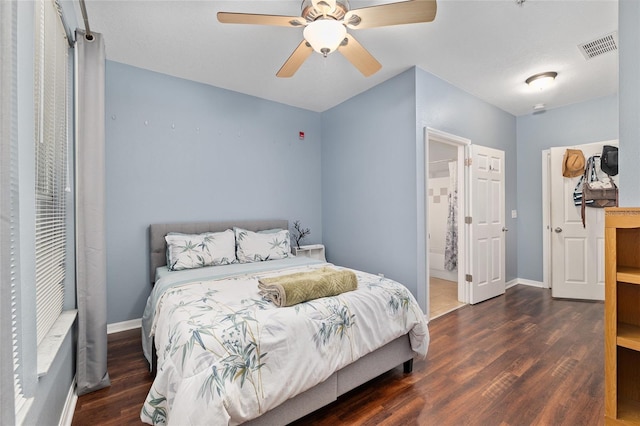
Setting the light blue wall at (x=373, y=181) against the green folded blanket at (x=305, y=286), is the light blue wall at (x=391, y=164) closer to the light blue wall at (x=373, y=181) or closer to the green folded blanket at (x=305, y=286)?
the light blue wall at (x=373, y=181)

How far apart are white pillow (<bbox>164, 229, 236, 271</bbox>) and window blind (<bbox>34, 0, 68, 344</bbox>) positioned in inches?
40.3

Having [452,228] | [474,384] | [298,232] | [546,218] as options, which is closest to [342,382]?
[474,384]

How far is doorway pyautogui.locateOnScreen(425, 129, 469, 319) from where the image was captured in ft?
12.6

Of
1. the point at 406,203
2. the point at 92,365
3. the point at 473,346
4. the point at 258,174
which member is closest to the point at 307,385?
the point at 92,365

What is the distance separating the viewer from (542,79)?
3316 mm

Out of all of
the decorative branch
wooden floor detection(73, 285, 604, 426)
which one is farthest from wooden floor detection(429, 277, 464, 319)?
the decorative branch

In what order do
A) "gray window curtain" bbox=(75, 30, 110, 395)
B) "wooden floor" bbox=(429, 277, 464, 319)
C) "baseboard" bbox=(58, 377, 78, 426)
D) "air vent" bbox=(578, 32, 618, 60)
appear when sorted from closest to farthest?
"baseboard" bbox=(58, 377, 78, 426)
"gray window curtain" bbox=(75, 30, 110, 395)
"air vent" bbox=(578, 32, 618, 60)
"wooden floor" bbox=(429, 277, 464, 319)

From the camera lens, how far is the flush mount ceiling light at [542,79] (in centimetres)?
329

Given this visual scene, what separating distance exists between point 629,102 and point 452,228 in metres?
3.75

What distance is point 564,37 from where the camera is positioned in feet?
8.68

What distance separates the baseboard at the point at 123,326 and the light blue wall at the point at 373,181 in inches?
99.3

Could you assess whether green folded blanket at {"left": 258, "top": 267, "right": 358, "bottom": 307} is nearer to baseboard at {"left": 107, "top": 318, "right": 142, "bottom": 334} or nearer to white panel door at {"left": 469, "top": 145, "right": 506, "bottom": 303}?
baseboard at {"left": 107, "top": 318, "right": 142, "bottom": 334}

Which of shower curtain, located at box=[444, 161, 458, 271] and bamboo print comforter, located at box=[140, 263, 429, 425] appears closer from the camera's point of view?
bamboo print comforter, located at box=[140, 263, 429, 425]

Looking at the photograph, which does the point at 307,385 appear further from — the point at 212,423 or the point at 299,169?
the point at 299,169
